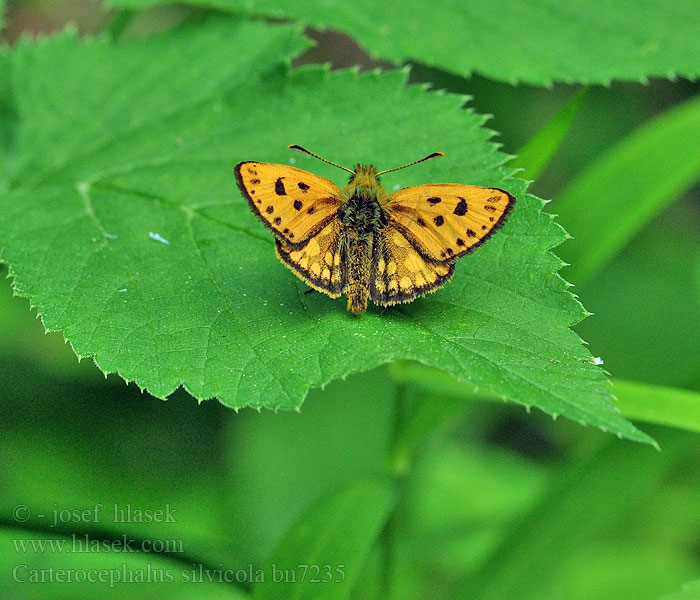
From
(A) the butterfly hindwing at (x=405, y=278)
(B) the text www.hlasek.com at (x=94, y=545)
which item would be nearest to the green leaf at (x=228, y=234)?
(A) the butterfly hindwing at (x=405, y=278)

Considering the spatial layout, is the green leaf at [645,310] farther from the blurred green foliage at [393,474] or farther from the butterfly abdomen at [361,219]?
the butterfly abdomen at [361,219]

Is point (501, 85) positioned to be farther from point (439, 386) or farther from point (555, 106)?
point (439, 386)

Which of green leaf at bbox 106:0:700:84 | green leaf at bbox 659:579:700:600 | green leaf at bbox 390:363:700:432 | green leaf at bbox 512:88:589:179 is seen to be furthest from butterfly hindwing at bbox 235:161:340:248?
green leaf at bbox 659:579:700:600

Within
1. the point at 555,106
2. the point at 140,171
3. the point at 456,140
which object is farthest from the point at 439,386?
the point at 555,106

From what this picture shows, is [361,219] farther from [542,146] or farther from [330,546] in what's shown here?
[330,546]

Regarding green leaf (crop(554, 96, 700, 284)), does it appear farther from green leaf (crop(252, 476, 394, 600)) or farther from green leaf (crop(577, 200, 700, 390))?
green leaf (crop(577, 200, 700, 390))

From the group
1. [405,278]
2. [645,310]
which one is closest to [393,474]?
[405,278]
